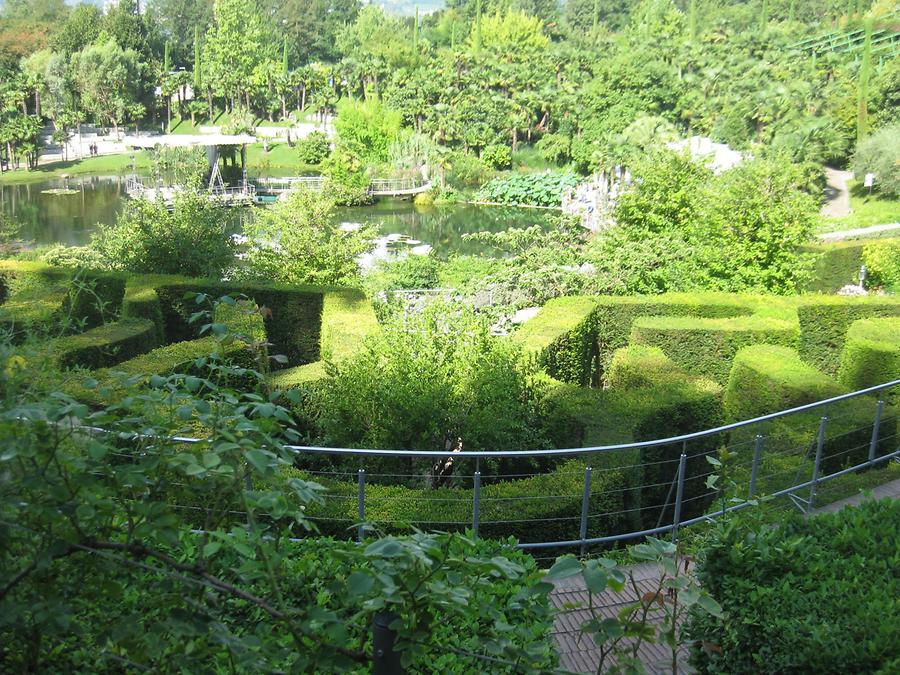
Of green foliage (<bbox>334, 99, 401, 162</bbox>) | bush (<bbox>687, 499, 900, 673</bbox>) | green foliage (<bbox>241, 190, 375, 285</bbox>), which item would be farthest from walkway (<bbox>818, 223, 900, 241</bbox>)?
green foliage (<bbox>334, 99, 401, 162</bbox>)

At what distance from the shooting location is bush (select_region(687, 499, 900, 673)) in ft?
→ 10.9

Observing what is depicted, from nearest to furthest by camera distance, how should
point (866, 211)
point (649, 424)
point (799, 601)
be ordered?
point (799, 601) < point (649, 424) < point (866, 211)

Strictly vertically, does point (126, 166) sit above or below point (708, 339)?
below

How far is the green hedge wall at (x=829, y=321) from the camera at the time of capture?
13797 mm

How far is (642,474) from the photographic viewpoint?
752 centimetres

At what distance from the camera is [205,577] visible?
214cm

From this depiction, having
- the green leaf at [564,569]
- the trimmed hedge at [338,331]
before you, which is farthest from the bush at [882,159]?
the green leaf at [564,569]

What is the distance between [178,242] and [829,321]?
430 inches

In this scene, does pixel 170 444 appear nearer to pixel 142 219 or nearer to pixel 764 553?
pixel 764 553

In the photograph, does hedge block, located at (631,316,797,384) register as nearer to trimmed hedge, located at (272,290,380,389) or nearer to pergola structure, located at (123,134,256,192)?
trimmed hedge, located at (272,290,380,389)

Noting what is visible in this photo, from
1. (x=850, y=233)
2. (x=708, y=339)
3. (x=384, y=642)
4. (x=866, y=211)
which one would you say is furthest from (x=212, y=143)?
(x=384, y=642)

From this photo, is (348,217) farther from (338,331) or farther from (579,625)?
(579,625)

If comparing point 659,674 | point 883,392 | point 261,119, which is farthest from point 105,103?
point 659,674

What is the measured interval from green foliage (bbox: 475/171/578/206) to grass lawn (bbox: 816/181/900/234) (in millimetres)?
12722
